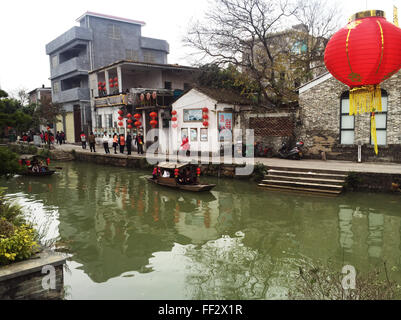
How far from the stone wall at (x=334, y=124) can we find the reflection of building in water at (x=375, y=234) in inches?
210

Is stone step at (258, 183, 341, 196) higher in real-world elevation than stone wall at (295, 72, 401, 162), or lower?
lower

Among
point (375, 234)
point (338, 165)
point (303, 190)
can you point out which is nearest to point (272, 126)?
point (338, 165)

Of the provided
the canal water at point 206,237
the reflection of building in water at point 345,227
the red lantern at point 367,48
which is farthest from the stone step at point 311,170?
the red lantern at point 367,48

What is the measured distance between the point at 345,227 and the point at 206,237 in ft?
12.1

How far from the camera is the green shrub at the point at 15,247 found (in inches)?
178

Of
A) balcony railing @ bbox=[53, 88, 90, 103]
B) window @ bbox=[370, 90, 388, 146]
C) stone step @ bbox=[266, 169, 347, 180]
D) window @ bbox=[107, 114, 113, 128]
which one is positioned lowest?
stone step @ bbox=[266, 169, 347, 180]

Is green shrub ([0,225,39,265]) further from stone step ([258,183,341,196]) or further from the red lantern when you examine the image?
stone step ([258,183,341,196])

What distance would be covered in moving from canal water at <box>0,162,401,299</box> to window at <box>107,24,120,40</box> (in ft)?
63.0

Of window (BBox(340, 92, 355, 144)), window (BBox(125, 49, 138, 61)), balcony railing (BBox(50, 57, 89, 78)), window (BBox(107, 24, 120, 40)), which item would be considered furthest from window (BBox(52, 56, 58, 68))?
window (BBox(340, 92, 355, 144))

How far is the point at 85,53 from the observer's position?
→ 93.4 feet

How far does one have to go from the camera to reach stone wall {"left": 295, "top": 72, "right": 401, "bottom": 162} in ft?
44.5

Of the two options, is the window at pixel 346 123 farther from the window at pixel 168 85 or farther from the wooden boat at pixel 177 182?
the window at pixel 168 85

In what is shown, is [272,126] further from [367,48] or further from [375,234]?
[367,48]
